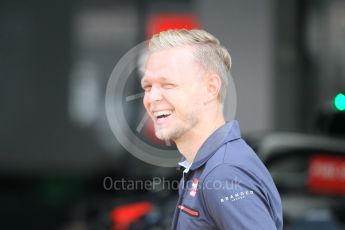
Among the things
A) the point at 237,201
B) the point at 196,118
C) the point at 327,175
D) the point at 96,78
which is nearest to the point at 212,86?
the point at 196,118

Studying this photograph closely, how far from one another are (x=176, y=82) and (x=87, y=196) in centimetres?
826

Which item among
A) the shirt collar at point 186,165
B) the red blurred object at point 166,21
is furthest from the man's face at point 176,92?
the red blurred object at point 166,21

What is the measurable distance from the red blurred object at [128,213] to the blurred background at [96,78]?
115 centimetres

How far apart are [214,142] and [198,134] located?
0.20 feet

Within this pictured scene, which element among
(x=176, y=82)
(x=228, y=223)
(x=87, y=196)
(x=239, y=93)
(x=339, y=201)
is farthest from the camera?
(x=87, y=196)

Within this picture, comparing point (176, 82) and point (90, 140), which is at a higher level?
point (176, 82)

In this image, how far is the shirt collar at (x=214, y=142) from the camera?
211 cm

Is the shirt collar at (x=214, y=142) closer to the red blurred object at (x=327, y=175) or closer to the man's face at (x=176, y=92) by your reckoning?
the man's face at (x=176, y=92)

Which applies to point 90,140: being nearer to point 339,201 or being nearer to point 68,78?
point 68,78

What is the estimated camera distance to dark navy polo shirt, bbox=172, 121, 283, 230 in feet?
6.29

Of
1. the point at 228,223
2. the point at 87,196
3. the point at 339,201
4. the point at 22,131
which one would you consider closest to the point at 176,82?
the point at 228,223

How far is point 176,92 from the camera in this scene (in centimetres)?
214

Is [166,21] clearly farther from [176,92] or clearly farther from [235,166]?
[235,166]

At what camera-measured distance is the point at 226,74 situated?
223cm
